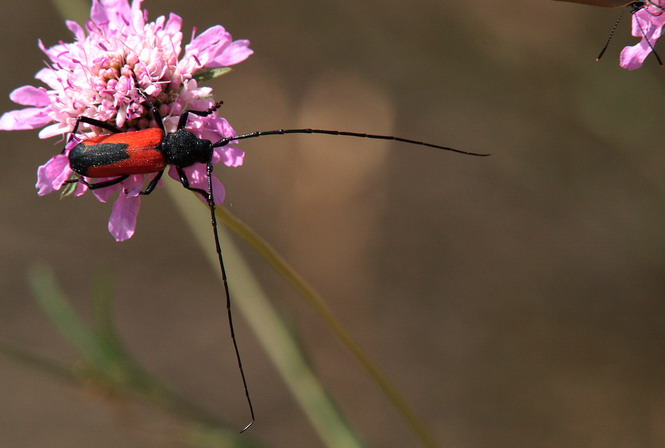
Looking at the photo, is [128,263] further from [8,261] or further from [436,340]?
[436,340]

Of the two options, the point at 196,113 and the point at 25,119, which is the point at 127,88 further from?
the point at 25,119

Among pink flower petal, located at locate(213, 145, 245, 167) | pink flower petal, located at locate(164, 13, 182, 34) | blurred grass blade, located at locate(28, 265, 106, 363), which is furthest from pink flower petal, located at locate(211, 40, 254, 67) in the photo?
blurred grass blade, located at locate(28, 265, 106, 363)

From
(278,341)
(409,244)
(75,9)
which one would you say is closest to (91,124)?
(75,9)

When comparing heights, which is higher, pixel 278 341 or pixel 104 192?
pixel 104 192

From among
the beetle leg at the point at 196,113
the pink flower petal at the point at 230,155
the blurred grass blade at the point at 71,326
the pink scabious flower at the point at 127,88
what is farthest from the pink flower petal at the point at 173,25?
the blurred grass blade at the point at 71,326

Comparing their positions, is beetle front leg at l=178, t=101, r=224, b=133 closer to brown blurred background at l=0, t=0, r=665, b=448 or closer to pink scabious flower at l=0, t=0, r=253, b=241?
pink scabious flower at l=0, t=0, r=253, b=241

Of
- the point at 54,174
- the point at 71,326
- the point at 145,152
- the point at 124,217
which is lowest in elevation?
the point at 71,326

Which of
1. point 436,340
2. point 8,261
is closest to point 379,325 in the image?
point 436,340
